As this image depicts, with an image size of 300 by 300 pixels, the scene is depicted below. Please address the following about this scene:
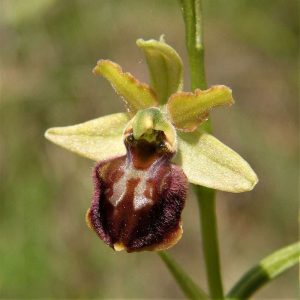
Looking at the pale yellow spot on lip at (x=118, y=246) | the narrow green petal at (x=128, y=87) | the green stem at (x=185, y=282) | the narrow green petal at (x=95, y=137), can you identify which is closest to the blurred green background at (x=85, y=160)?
the green stem at (x=185, y=282)

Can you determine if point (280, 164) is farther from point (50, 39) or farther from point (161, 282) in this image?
point (50, 39)

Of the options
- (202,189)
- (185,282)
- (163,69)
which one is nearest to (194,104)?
(163,69)

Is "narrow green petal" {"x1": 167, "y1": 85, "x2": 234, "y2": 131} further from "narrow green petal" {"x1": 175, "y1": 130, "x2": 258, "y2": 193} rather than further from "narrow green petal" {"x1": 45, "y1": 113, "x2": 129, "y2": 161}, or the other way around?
"narrow green petal" {"x1": 45, "y1": 113, "x2": 129, "y2": 161}

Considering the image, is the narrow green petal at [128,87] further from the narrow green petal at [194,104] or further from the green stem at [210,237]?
the green stem at [210,237]

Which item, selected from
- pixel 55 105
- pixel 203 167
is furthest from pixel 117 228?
pixel 55 105

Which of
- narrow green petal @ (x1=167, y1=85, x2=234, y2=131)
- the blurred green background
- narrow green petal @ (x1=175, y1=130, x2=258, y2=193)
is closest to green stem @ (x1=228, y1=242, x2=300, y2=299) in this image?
narrow green petal @ (x1=175, y1=130, x2=258, y2=193)

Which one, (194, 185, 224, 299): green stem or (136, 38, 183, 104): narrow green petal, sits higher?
(136, 38, 183, 104): narrow green petal

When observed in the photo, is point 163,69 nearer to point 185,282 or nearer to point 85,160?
point 185,282
